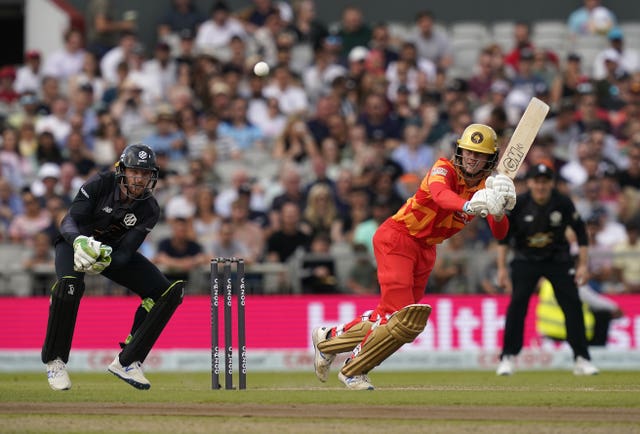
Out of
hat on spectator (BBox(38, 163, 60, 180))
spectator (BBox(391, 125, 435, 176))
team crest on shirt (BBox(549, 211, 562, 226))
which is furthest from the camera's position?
spectator (BBox(391, 125, 435, 176))

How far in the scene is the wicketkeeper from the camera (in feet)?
32.7

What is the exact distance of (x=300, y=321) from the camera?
16.0 metres

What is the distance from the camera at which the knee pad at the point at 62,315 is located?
9984mm

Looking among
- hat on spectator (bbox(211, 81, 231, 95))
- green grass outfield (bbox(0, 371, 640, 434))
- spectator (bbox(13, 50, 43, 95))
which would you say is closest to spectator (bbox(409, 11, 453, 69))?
hat on spectator (bbox(211, 81, 231, 95))

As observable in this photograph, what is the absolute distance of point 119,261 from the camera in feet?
33.4

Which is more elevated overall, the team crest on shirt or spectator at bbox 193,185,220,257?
spectator at bbox 193,185,220,257

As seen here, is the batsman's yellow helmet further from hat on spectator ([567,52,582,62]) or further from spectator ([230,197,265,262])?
hat on spectator ([567,52,582,62])

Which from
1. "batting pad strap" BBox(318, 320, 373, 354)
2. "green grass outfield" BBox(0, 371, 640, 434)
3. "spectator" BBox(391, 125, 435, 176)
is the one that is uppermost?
"spectator" BBox(391, 125, 435, 176)

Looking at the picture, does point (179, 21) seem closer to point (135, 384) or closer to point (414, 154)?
point (414, 154)

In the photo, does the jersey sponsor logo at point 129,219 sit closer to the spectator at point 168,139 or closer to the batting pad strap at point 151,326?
the batting pad strap at point 151,326

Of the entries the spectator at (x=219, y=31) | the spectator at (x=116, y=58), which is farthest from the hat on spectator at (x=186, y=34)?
the spectator at (x=116, y=58)

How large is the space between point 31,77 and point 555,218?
997cm

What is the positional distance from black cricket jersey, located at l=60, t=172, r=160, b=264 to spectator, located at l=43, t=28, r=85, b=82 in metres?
10.1

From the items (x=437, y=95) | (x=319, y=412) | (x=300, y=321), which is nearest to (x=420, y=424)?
(x=319, y=412)
